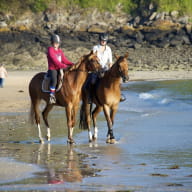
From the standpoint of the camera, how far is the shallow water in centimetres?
760

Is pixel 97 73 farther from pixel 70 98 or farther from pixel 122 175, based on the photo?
pixel 122 175

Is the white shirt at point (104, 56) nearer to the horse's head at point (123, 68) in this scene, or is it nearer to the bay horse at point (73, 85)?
the bay horse at point (73, 85)

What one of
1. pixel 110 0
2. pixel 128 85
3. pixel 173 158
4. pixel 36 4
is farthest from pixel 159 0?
pixel 173 158

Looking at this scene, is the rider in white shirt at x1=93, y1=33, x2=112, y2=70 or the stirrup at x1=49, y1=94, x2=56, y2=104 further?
the rider in white shirt at x1=93, y1=33, x2=112, y2=70

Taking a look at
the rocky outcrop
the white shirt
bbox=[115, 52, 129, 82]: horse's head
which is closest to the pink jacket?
the white shirt

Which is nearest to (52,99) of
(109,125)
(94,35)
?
(109,125)

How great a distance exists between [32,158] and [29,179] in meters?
1.82

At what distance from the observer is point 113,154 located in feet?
33.3

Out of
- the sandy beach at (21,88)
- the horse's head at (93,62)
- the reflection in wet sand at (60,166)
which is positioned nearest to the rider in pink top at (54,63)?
the horse's head at (93,62)

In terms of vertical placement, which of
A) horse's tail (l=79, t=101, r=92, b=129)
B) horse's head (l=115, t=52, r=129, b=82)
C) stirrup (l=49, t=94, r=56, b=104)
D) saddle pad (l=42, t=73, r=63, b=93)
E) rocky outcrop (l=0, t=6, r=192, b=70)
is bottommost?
rocky outcrop (l=0, t=6, r=192, b=70)

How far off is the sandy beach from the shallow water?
178 cm

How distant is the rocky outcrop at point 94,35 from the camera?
4597 cm

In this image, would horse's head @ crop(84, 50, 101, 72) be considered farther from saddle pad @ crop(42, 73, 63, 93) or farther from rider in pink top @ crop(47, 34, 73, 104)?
saddle pad @ crop(42, 73, 63, 93)

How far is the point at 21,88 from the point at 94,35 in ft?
86.9
